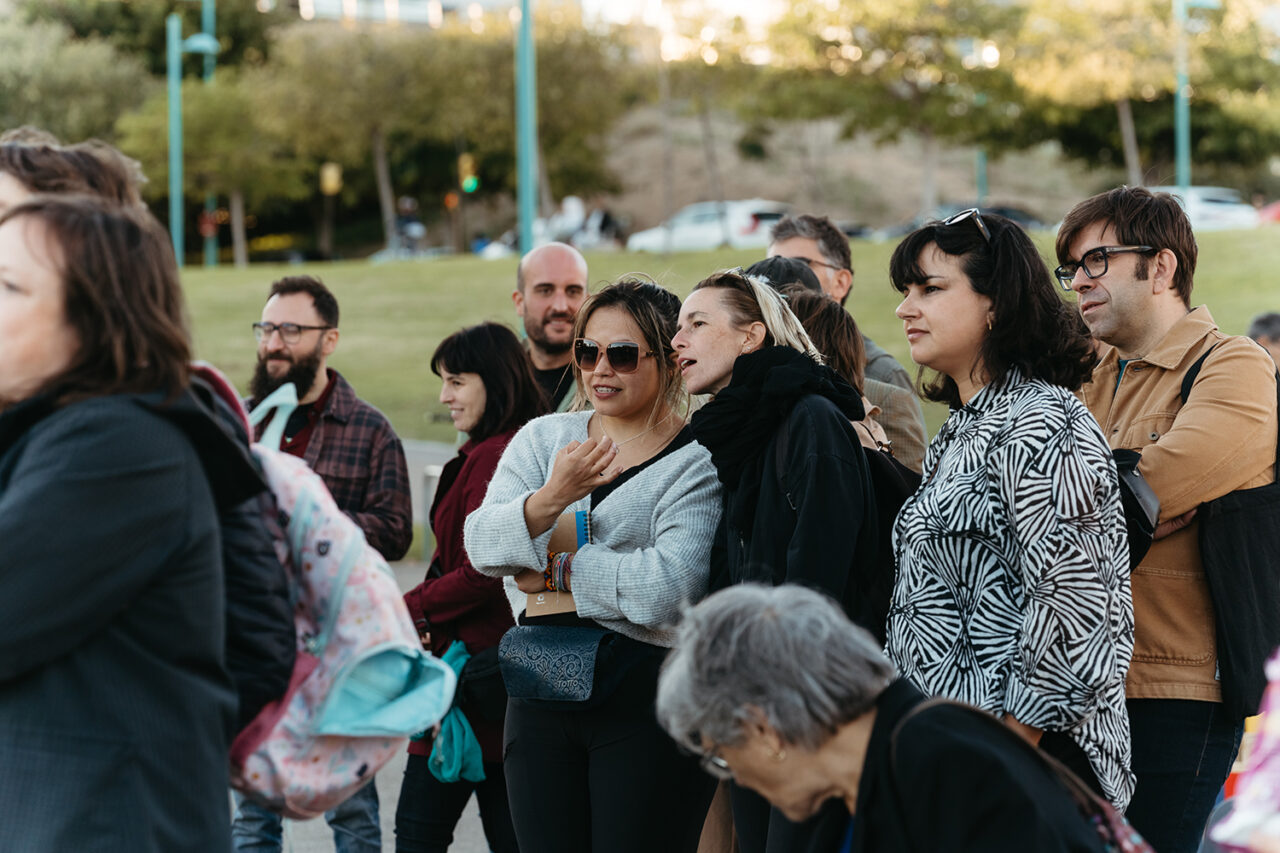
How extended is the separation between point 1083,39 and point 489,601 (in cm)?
3470

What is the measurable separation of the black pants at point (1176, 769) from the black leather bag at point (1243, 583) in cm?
7

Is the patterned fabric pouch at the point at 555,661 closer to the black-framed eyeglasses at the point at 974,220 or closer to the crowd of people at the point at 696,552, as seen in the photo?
the crowd of people at the point at 696,552

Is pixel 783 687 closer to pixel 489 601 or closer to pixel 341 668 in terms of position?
pixel 341 668

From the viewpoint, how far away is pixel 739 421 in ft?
11.2

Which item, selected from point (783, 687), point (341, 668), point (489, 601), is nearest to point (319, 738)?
point (341, 668)

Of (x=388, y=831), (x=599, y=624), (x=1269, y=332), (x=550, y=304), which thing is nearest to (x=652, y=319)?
(x=599, y=624)

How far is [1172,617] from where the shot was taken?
3.25 m

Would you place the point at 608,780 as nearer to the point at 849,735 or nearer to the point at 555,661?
the point at 555,661

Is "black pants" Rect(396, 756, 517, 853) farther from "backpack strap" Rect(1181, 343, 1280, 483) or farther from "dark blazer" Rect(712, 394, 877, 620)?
"backpack strap" Rect(1181, 343, 1280, 483)

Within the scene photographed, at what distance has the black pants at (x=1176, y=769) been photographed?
3.18 metres

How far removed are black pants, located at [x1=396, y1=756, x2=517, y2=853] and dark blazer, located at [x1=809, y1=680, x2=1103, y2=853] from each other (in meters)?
2.52

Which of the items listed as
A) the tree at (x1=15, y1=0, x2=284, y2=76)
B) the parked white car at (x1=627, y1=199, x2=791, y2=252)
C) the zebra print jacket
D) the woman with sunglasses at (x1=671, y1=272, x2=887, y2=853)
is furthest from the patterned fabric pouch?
the tree at (x1=15, y1=0, x2=284, y2=76)

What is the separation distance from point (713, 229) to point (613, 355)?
36327 millimetres

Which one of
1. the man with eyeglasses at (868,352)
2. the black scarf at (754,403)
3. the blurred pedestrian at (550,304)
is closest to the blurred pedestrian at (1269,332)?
the man with eyeglasses at (868,352)
